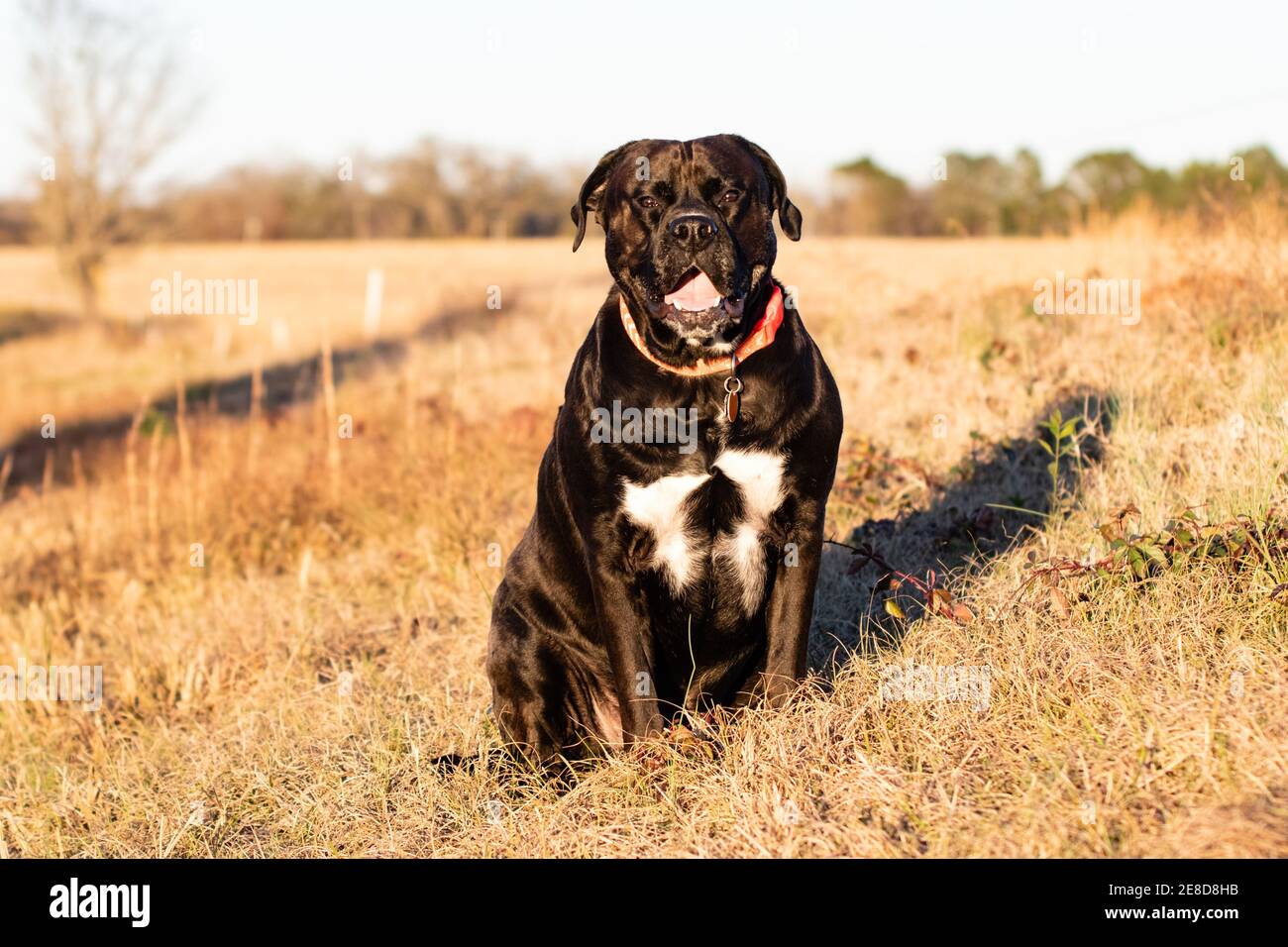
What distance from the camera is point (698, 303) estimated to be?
10.6ft

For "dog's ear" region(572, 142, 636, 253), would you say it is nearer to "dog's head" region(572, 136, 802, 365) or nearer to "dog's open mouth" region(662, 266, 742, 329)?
"dog's head" region(572, 136, 802, 365)

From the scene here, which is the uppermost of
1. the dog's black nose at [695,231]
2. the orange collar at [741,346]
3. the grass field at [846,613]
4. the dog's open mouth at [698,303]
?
the dog's black nose at [695,231]

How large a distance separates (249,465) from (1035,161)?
24278mm

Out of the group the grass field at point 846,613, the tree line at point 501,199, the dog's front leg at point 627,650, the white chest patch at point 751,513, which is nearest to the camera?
the grass field at point 846,613

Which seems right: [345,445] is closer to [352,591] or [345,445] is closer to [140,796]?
[352,591]

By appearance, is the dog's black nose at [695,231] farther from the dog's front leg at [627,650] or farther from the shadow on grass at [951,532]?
the shadow on grass at [951,532]

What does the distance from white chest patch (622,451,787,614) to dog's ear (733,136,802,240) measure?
0.74 meters

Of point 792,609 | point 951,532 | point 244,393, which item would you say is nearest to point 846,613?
point 951,532

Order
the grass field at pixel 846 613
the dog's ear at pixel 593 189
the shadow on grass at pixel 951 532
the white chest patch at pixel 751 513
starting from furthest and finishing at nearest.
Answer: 1. the shadow on grass at pixel 951 532
2. the dog's ear at pixel 593 189
3. the white chest patch at pixel 751 513
4. the grass field at pixel 846 613

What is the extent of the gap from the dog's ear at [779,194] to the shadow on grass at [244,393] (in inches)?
303

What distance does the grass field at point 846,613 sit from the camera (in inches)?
111

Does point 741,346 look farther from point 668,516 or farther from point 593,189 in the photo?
point 593,189

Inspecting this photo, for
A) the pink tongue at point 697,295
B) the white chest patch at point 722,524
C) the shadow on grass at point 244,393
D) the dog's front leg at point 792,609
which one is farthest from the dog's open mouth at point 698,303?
the shadow on grass at point 244,393

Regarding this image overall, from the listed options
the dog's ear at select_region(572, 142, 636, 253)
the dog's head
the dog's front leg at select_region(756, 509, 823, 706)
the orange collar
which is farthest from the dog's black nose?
the dog's front leg at select_region(756, 509, 823, 706)
